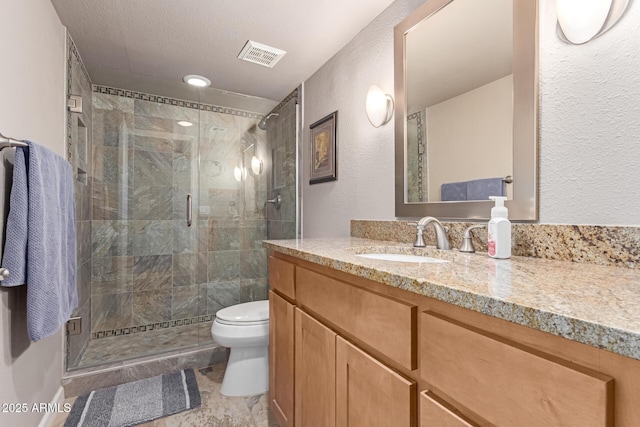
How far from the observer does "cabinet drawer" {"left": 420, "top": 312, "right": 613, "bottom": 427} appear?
38 centimetres

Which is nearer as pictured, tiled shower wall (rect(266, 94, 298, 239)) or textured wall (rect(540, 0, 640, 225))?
textured wall (rect(540, 0, 640, 225))

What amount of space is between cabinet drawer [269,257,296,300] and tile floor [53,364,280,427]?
743mm

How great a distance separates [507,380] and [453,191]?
887 mm

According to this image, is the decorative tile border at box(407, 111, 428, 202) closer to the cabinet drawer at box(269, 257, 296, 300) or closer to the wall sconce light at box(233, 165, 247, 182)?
the cabinet drawer at box(269, 257, 296, 300)

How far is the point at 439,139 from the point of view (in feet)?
4.30

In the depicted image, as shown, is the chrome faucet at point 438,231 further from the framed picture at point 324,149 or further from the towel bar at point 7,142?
the towel bar at point 7,142

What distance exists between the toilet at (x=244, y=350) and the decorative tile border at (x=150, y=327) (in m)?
1.00

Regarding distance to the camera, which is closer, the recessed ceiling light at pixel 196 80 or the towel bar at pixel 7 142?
the towel bar at pixel 7 142

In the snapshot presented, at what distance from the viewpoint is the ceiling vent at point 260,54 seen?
1.94 meters

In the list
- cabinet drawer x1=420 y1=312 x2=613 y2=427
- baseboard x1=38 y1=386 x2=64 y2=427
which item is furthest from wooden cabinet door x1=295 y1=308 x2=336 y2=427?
baseboard x1=38 y1=386 x2=64 y2=427

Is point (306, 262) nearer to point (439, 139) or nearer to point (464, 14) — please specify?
point (439, 139)

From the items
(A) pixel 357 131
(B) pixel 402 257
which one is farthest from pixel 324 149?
(B) pixel 402 257

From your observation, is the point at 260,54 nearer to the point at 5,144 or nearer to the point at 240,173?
the point at 240,173

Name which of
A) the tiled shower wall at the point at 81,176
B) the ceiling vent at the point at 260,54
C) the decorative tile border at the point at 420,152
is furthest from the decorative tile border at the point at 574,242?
the tiled shower wall at the point at 81,176
